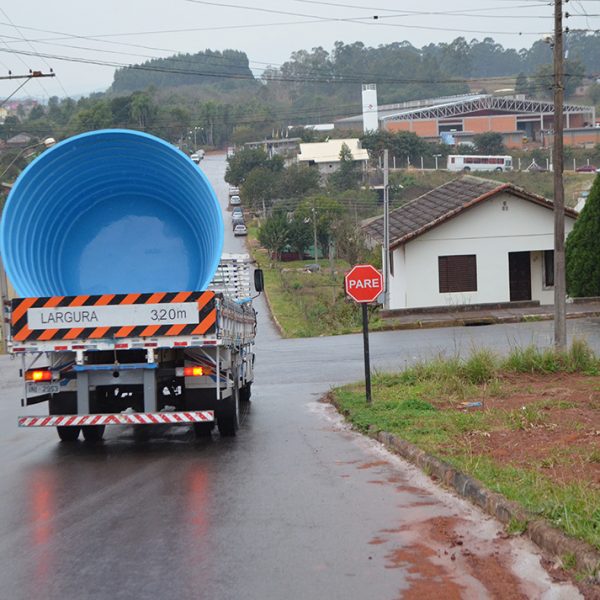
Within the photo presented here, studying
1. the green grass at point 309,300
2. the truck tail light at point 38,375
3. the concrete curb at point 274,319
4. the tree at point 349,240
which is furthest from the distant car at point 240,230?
the truck tail light at point 38,375

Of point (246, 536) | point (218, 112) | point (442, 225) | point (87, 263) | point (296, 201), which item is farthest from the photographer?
point (218, 112)

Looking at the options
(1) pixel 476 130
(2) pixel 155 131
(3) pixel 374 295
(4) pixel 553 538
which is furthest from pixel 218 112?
(4) pixel 553 538

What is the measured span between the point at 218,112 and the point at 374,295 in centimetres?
12338

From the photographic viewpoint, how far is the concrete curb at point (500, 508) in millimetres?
7048

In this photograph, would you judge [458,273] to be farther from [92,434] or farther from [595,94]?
[595,94]

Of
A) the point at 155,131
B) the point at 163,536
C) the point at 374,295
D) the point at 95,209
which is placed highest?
the point at 155,131

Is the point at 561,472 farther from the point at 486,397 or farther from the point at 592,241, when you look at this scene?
the point at 592,241

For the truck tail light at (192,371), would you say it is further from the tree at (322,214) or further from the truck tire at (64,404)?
the tree at (322,214)

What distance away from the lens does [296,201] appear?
274ft

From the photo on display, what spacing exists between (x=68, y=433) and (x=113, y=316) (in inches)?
100

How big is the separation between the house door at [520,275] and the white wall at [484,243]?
60 centimetres

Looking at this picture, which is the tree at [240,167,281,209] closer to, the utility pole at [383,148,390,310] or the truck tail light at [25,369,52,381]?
the utility pole at [383,148,390,310]

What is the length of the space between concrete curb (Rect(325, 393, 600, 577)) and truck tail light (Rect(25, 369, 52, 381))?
421 centimetres

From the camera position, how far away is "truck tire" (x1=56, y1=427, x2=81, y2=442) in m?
14.5
